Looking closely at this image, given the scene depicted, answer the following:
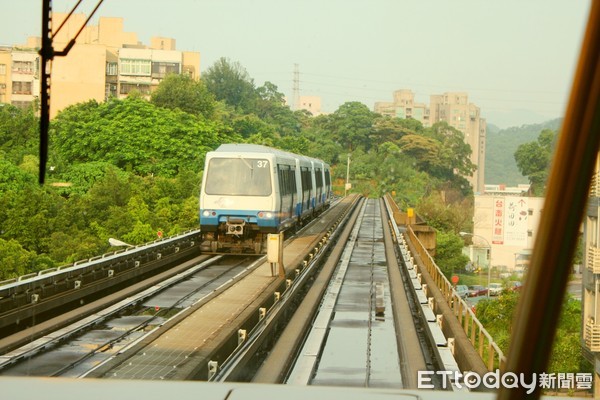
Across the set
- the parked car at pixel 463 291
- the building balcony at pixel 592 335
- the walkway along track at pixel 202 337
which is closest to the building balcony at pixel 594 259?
the building balcony at pixel 592 335

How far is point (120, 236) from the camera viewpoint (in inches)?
631

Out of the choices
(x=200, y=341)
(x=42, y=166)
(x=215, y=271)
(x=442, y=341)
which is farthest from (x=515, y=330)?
(x=215, y=271)

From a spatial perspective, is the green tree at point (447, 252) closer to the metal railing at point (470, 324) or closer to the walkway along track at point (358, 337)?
the metal railing at point (470, 324)

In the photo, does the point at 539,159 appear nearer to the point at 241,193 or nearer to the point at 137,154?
the point at 241,193

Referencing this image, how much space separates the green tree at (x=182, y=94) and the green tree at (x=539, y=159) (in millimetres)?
20626

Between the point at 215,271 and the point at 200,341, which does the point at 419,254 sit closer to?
the point at 215,271

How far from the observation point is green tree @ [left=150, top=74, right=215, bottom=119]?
2231 centimetres

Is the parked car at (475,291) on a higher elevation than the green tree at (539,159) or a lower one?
lower

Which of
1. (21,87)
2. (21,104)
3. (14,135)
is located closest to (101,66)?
(21,87)

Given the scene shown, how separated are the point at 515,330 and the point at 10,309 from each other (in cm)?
696

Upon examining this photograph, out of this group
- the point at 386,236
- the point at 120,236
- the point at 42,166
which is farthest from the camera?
the point at 386,236

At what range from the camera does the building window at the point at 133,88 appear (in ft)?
63.9

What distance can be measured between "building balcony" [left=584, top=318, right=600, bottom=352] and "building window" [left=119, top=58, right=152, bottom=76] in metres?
15.2

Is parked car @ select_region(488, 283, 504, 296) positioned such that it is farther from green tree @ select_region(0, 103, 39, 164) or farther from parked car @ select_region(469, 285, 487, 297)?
green tree @ select_region(0, 103, 39, 164)
